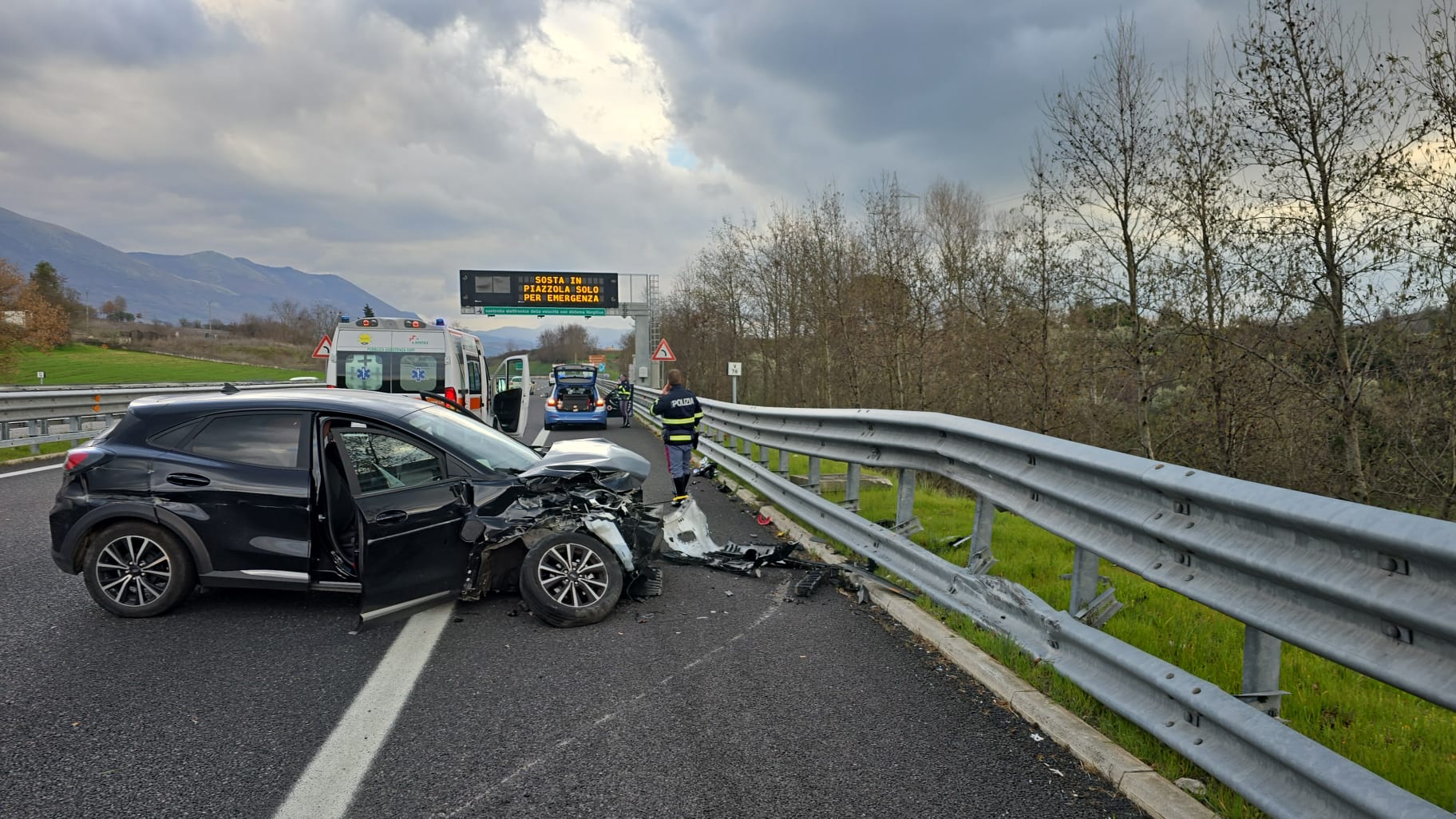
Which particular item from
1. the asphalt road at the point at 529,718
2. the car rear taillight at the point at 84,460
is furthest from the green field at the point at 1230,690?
the car rear taillight at the point at 84,460

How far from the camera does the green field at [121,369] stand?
57119 mm

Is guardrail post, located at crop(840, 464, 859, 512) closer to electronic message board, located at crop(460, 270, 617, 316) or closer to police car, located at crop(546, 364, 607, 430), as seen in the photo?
police car, located at crop(546, 364, 607, 430)

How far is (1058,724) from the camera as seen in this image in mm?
3299

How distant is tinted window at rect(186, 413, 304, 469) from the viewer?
5316mm

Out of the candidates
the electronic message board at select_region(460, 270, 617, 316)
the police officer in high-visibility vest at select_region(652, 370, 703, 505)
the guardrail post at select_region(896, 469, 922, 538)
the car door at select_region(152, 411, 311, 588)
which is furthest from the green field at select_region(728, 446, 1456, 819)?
the electronic message board at select_region(460, 270, 617, 316)

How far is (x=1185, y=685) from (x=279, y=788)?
10.6ft

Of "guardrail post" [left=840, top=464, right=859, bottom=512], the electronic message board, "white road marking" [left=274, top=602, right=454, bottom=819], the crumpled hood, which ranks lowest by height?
"white road marking" [left=274, top=602, right=454, bottom=819]

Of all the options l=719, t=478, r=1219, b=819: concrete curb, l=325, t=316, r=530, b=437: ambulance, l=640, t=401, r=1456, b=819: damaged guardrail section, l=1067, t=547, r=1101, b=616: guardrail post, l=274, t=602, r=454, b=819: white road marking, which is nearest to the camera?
l=640, t=401, r=1456, b=819: damaged guardrail section

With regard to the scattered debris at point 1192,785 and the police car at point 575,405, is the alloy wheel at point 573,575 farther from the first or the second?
the police car at point 575,405

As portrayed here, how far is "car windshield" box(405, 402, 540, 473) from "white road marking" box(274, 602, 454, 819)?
1204mm

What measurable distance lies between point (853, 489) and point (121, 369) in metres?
78.2

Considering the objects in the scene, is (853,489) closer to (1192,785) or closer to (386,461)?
(386,461)

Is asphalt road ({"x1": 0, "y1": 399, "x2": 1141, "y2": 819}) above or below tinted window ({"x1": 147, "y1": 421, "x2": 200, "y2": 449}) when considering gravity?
below

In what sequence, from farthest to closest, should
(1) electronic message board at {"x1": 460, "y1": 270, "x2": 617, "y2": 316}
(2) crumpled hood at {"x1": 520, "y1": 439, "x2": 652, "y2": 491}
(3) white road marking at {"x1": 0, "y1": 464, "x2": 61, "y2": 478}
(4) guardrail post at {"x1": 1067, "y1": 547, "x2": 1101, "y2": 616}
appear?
(1) electronic message board at {"x1": 460, "y1": 270, "x2": 617, "y2": 316} → (3) white road marking at {"x1": 0, "y1": 464, "x2": 61, "y2": 478} → (2) crumpled hood at {"x1": 520, "y1": 439, "x2": 652, "y2": 491} → (4) guardrail post at {"x1": 1067, "y1": 547, "x2": 1101, "y2": 616}
